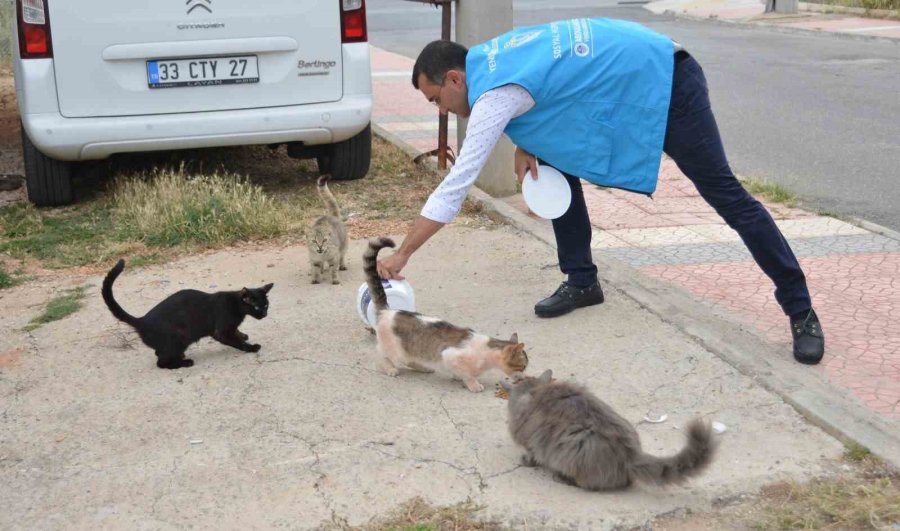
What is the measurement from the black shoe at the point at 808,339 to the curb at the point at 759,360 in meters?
0.05

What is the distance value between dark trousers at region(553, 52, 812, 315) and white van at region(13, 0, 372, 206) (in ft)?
10.4

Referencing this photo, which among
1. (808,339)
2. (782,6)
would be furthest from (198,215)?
(782,6)

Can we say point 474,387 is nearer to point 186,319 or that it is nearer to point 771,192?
point 186,319

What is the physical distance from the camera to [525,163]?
4602 mm

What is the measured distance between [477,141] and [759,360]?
1495 mm

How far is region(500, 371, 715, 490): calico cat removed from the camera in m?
3.23

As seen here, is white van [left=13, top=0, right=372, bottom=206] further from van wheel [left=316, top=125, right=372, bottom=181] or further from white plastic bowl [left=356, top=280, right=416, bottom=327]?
white plastic bowl [left=356, top=280, right=416, bottom=327]

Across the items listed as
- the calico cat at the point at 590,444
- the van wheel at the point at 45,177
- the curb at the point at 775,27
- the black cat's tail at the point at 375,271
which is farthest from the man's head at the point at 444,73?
the curb at the point at 775,27

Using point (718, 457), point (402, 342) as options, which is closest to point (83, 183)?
point (402, 342)

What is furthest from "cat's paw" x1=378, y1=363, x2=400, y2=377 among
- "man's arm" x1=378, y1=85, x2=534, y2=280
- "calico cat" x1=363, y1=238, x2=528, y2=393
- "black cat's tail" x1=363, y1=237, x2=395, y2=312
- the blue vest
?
the blue vest

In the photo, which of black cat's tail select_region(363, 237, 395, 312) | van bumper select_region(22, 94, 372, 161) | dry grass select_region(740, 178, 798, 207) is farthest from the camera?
dry grass select_region(740, 178, 798, 207)

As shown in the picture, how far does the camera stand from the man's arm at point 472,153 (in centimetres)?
410

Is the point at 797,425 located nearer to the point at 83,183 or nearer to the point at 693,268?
the point at 693,268

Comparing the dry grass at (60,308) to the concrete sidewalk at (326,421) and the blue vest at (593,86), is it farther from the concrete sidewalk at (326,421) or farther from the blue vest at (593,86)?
the blue vest at (593,86)
